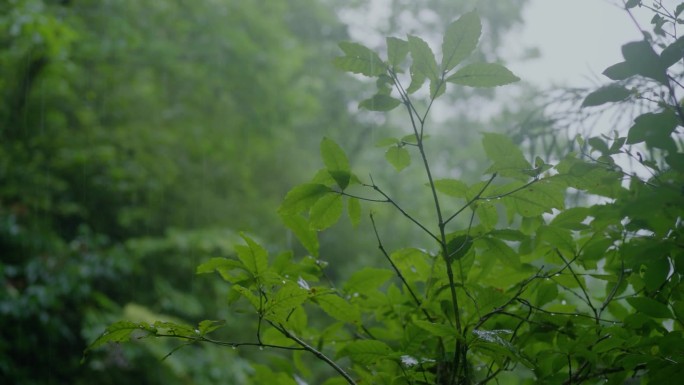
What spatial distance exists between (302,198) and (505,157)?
258mm

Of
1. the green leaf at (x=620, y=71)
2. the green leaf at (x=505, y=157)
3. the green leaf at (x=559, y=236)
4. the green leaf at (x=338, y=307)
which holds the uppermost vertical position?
the green leaf at (x=620, y=71)

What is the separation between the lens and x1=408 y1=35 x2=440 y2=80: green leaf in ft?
2.22

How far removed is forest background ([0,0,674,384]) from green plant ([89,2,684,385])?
10.8 feet

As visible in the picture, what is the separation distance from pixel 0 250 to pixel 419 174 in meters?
4.77

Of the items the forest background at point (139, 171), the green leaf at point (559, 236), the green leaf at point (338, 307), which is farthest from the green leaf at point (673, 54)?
the forest background at point (139, 171)

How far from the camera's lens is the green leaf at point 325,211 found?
73 centimetres

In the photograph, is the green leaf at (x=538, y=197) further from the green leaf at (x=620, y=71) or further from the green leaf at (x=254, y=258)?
the green leaf at (x=254, y=258)

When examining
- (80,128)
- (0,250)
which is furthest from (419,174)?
(0,250)

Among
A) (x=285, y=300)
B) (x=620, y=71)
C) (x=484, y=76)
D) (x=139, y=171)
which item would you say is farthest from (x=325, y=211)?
(x=139, y=171)

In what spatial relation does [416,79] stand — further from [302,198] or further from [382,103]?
[302,198]

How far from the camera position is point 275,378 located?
2.86 ft

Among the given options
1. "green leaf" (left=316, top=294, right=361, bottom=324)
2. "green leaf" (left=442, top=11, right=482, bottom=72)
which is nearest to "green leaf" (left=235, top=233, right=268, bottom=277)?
"green leaf" (left=316, top=294, right=361, bottom=324)

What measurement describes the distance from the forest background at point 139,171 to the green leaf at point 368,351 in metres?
3.38

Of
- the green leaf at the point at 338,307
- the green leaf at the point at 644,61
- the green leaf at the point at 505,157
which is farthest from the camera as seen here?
the green leaf at the point at 338,307
